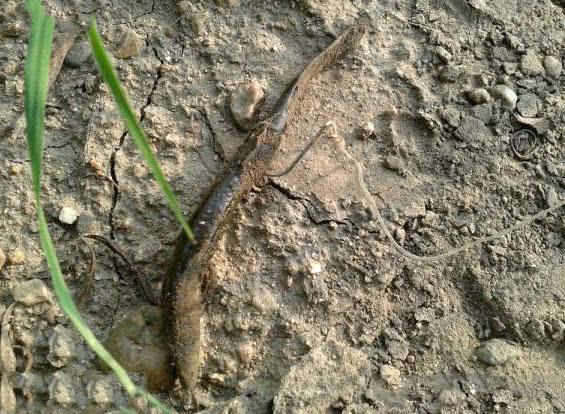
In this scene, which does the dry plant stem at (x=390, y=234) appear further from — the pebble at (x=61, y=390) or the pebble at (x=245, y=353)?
the pebble at (x=61, y=390)

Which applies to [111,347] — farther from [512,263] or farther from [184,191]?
[512,263]

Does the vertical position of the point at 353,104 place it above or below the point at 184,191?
above

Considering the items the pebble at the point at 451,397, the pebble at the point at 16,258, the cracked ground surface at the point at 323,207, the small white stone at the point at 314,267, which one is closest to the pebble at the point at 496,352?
the cracked ground surface at the point at 323,207

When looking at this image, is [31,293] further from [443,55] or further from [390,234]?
[443,55]

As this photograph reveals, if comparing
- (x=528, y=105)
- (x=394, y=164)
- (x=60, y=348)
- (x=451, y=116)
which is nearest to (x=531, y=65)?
(x=528, y=105)

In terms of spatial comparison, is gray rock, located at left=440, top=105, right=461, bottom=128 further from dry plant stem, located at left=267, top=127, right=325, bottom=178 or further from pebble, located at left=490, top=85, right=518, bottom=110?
dry plant stem, located at left=267, top=127, right=325, bottom=178

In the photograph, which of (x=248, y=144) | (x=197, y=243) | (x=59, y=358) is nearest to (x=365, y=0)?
(x=248, y=144)
